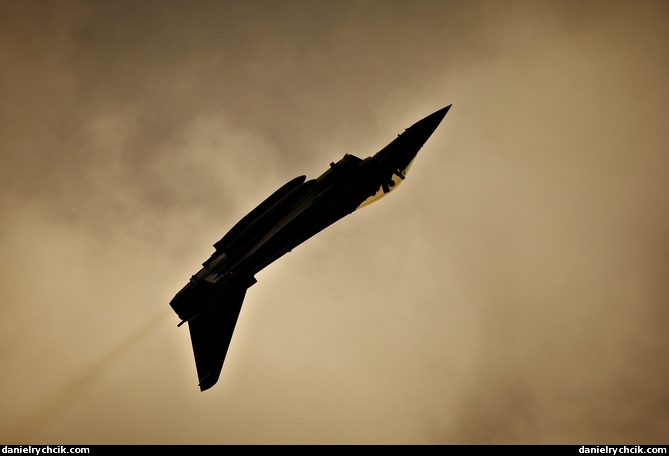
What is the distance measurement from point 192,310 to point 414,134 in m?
19.1

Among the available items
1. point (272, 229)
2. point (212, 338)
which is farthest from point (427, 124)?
point (212, 338)

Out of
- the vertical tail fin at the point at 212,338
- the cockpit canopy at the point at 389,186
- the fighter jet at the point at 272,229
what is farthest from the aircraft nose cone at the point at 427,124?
the vertical tail fin at the point at 212,338

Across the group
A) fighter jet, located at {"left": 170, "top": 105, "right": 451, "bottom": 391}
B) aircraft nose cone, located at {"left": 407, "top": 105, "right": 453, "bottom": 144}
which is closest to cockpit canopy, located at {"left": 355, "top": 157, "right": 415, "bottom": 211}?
fighter jet, located at {"left": 170, "top": 105, "right": 451, "bottom": 391}

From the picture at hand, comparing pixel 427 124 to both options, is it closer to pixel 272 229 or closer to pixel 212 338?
pixel 272 229

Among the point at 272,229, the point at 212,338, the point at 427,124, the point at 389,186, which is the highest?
the point at 427,124

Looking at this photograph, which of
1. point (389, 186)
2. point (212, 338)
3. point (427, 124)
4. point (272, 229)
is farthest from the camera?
point (212, 338)

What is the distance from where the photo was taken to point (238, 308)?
36750 mm

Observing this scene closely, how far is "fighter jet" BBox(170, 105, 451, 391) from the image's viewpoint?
3188cm

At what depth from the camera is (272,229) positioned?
3328 centimetres
